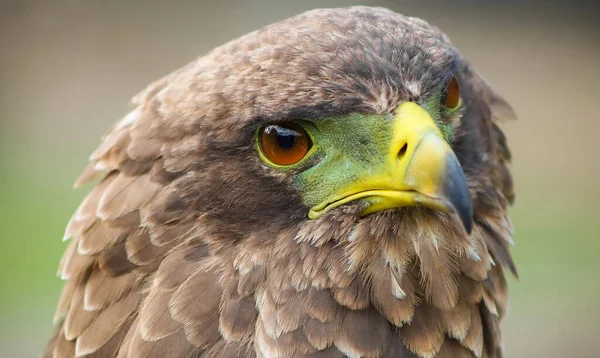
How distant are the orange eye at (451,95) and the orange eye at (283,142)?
439mm

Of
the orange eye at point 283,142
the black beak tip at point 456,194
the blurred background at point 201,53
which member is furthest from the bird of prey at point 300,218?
the blurred background at point 201,53

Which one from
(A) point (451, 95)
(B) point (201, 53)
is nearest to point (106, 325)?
(A) point (451, 95)

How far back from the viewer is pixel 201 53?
9305 mm

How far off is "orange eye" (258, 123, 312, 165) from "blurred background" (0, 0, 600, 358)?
5.27m

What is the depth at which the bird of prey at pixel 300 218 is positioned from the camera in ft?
7.78

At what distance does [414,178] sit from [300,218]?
39 cm

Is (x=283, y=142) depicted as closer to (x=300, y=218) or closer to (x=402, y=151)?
(x=300, y=218)

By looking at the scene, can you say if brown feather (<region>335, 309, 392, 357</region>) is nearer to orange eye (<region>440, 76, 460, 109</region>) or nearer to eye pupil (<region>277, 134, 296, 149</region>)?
eye pupil (<region>277, 134, 296, 149</region>)

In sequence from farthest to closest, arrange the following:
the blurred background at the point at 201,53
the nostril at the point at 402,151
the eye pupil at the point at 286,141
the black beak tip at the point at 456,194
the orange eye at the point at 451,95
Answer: the blurred background at the point at 201,53, the orange eye at the point at 451,95, the eye pupil at the point at 286,141, the nostril at the point at 402,151, the black beak tip at the point at 456,194

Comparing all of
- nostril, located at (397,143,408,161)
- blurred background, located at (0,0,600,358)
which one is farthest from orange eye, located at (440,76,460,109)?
blurred background, located at (0,0,600,358)

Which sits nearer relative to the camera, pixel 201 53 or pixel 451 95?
pixel 451 95

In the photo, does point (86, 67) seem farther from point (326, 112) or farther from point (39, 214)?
point (326, 112)

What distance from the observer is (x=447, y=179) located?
217 centimetres

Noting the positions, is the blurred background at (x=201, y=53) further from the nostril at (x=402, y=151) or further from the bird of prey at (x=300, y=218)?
the nostril at (x=402, y=151)
